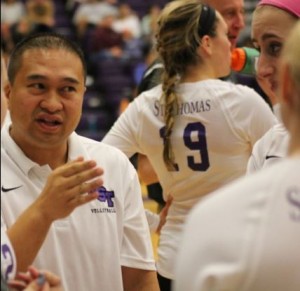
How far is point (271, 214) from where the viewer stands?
5.23 feet

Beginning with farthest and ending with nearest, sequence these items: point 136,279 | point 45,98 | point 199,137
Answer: point 199,137
point 136,279
point 45,98

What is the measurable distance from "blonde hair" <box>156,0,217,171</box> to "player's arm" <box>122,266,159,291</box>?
928mm

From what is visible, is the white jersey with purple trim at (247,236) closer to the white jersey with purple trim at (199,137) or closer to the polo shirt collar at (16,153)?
the polo shirt collar at (16,153)

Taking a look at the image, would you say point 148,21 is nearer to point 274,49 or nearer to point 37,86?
point 274,49

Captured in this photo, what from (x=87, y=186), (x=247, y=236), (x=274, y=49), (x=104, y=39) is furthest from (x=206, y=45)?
(x=104, y=39)

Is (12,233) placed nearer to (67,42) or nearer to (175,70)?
(67,42)

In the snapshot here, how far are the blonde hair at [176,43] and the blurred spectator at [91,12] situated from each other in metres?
10.6

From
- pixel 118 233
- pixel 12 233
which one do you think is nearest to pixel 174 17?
pixel 118 233

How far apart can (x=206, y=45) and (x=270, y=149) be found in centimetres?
97

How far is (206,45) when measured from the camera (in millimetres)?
3588

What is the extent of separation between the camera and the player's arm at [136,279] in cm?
274

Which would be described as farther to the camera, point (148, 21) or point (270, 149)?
point (148, 21)

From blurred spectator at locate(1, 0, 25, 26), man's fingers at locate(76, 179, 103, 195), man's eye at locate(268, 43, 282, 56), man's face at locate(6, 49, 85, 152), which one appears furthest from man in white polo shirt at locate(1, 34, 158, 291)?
blurred spectator at locate(1, 0, 25, 26)

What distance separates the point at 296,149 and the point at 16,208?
1096 millimetres
